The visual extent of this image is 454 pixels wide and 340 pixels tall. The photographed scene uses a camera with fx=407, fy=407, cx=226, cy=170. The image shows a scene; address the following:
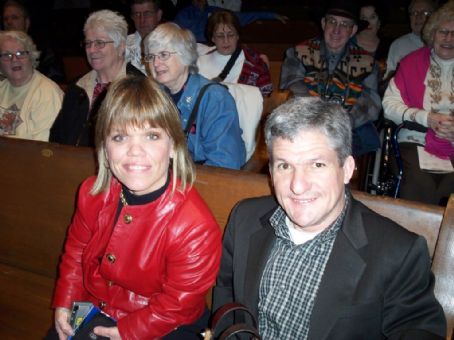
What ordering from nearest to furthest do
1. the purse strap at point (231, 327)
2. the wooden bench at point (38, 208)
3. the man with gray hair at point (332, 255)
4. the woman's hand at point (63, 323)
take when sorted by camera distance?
the purse strap at point (231, 327), the man with gray hair at point (332, 255), the woman's hand at point (63, 323), the wooden bench at point (38, 208)

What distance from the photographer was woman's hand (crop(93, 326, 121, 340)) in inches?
63.2

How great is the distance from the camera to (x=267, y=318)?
152cm

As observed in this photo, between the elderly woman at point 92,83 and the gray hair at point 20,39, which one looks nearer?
the elderly woman at point 92,83

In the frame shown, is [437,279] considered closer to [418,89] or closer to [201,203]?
[201,203]

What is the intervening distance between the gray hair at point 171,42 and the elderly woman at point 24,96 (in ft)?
3.24

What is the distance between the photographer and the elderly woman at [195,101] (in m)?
2.57

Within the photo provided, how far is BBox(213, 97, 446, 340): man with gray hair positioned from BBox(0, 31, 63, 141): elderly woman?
7.56ft

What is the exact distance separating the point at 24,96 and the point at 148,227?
2.21 meters

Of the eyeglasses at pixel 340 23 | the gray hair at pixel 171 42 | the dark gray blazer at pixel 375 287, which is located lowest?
the dark gray blazer at pixel 375 287

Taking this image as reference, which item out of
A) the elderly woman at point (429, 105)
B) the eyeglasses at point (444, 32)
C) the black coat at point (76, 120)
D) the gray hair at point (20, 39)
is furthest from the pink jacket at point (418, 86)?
the gray hair at point (20, 39)

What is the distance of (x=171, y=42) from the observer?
2674mm

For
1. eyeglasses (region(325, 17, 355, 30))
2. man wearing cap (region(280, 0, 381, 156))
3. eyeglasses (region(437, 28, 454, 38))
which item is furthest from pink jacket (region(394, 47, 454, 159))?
eyeglasses (region(325, 17, 355, 30))

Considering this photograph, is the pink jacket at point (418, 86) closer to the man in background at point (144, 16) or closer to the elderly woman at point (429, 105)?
the elderly woman at point (429, 105)

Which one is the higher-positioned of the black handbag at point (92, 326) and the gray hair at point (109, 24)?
the gray hair at point (109, 24)
